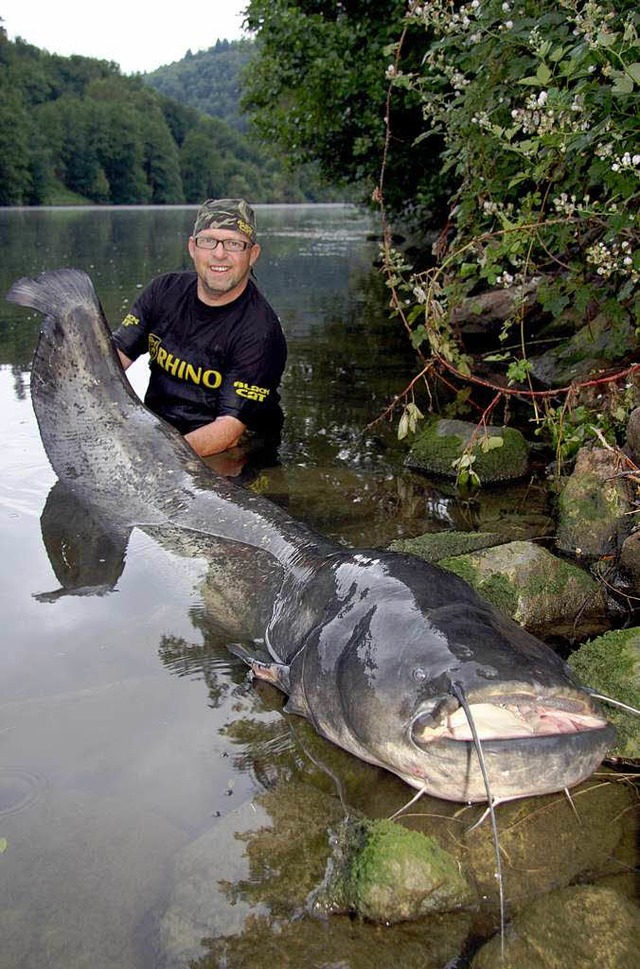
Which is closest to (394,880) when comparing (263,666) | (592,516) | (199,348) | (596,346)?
(263,666)

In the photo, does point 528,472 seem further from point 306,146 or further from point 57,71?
point 57,71

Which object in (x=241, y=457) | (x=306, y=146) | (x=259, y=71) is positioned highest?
(x=259, y=71)

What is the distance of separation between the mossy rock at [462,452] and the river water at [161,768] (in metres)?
0.26

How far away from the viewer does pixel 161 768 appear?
266 centimetres

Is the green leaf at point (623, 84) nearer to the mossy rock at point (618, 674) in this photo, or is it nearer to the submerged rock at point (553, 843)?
the mossy rock at point (618, 674)

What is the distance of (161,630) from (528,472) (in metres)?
3.12

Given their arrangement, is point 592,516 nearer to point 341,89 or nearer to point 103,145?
point 341,89

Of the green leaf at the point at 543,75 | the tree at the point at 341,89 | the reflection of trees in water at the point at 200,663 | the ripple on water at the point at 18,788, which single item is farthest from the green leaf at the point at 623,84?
the tree at the point at 341,89

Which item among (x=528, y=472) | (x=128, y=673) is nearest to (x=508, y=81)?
(x=528, y=472)

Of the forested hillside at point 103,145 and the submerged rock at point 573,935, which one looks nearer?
the submerged rock at point 573,935

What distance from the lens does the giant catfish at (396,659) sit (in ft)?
7.36

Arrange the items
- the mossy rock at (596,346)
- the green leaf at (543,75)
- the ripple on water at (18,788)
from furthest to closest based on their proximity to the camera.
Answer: the mossy rock at (596,346), the green leaf at (543,75), the ripple on water at (18,788)

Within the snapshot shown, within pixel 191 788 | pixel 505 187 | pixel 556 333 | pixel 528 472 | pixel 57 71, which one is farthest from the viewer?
pixel 57 71

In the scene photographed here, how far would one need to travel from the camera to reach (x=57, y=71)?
116812mm
